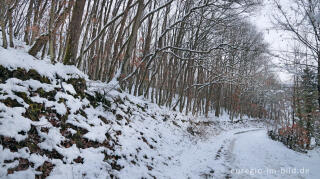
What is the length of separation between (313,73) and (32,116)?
9.14 metres

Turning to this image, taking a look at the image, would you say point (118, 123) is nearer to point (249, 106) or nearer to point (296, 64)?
point (296, 64)

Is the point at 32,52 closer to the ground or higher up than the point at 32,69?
higher up

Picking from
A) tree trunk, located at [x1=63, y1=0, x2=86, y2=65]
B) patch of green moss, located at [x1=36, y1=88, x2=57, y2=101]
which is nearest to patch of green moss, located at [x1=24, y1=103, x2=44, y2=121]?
patch of green moss, located at [x1=36, y1=88, x2=57, y2=101]

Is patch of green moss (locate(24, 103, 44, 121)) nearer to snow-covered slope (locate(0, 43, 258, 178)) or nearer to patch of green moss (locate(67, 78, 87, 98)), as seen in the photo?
snow-covered slope (locate(0, 43, 258, 178))

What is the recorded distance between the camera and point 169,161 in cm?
554

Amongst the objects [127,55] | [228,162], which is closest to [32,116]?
[127,55]

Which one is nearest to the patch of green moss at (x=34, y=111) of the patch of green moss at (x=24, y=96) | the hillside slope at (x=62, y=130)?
the hillside slope at (x=62, y=130)

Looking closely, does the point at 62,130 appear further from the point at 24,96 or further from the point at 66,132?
the point at 24,96

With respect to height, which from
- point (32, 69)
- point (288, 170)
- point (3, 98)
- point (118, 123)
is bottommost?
point (288, 170)

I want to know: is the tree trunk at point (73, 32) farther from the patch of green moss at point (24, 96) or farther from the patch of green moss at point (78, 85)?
the patch of green moss at point (24, 96)

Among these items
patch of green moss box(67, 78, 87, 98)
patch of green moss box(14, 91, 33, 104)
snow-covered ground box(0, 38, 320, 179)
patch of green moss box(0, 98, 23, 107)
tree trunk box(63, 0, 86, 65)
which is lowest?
snow-covered ground box(0, 38, 320, 179)

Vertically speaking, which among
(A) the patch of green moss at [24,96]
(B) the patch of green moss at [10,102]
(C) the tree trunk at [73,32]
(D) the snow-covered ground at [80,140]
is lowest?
(D) the snow-covered ground at [80,140]

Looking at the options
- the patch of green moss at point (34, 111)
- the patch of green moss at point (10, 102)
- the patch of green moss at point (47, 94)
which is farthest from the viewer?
the patch of green moss at point (47, 94)

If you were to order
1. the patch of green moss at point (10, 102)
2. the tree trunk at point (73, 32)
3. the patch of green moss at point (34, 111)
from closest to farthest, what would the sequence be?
the patch of green moss at point (10, 102), the patch of green moss at point (34, 111), the tree trunk at point (73, 32)
